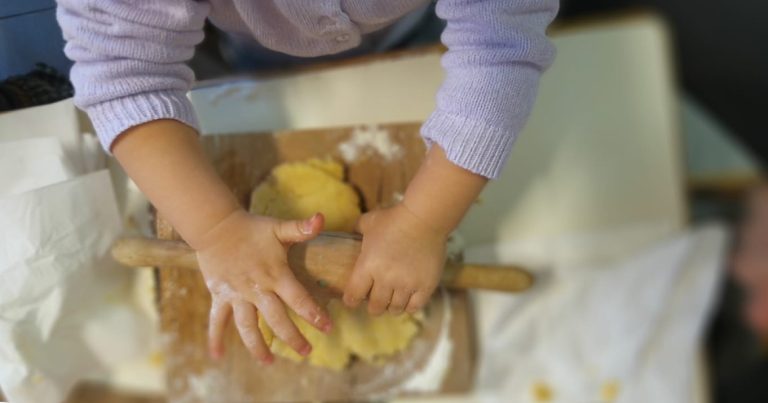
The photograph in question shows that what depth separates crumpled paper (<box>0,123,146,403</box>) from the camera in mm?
387

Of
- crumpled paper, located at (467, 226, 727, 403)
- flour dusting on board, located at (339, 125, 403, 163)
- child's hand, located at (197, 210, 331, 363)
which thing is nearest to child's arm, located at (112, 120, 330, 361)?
child's hand, located at (197, 210, 331, 363)

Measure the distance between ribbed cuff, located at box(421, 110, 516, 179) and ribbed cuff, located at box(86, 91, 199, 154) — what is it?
13 cm

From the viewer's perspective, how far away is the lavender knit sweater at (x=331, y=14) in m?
0.33

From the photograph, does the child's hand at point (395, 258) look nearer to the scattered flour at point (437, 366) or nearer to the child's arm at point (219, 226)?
the child's arm at point (219, 226)

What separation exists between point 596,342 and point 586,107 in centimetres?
22

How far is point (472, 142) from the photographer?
0.34 m

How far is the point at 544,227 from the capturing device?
2.06ft

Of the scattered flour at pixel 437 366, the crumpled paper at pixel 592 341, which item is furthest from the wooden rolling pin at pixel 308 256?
the crumpled paper at pixel 592 341

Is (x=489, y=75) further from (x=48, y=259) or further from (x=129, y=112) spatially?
(x=48, y=259)

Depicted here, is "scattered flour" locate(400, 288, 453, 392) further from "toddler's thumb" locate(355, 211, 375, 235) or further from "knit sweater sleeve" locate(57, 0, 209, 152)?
"knit sweater sleeve" locate(57, 0, 209, 152)

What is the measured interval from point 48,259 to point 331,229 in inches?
6.8

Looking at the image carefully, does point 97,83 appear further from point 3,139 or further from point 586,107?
point 586,107

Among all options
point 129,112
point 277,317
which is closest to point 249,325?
point 277,317

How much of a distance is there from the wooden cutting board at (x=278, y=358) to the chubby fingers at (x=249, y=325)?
0.17 feet
